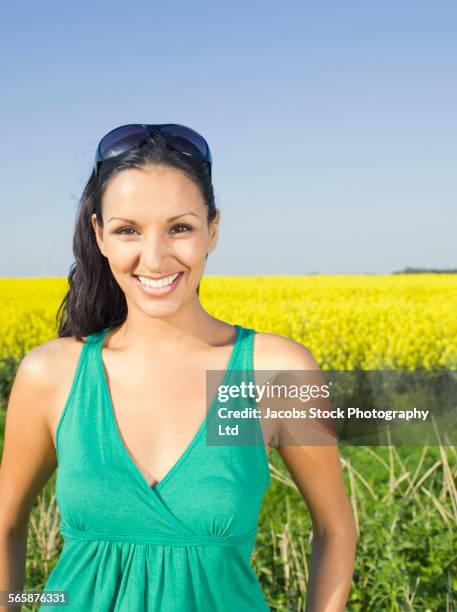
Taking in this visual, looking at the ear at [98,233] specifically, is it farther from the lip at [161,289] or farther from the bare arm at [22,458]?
the bare arm at [22,458]

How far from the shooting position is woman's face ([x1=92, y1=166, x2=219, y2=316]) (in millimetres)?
1464

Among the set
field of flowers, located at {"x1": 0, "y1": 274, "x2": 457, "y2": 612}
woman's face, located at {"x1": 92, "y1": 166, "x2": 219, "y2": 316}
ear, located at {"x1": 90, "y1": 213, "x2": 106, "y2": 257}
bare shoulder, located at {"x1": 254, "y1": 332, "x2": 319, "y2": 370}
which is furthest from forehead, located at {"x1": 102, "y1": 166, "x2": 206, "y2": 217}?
field of flowers, located at {"x1": 0, "y1": 274, "x2": 457, "y2": 612}

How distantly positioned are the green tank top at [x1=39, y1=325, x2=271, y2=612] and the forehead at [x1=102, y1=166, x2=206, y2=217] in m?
0.44

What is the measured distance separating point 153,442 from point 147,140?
0.62 m

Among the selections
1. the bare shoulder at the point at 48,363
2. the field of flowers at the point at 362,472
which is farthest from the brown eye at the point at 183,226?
the field of flowers at the point at 362,472

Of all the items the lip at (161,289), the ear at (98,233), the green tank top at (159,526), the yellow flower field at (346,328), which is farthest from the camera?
the yellow flower field at (346,328)

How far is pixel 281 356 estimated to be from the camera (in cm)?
154

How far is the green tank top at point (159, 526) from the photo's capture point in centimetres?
141

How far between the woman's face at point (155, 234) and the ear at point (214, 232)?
0.09 m

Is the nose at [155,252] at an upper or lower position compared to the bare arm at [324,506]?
upper

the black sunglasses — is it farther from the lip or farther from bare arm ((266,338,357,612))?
bare arm ((266,338,357,612))

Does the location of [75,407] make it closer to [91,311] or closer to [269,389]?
[91,311]

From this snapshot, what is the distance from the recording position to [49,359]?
62.5 inches

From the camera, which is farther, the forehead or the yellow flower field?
the yellow flower field
